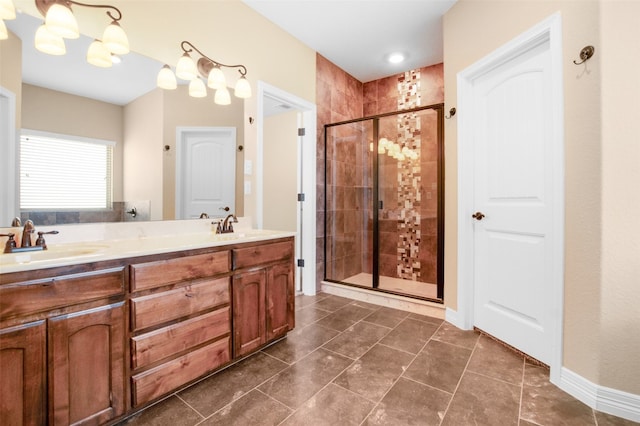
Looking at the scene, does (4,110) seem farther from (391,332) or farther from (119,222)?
(391,332)

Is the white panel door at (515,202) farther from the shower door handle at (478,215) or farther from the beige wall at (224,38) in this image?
the beige wall at (224,38)

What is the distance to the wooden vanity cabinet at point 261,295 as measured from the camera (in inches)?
71.2

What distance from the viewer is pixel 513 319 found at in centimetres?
203

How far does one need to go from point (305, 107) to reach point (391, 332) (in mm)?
2437

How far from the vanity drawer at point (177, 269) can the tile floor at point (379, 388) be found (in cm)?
64

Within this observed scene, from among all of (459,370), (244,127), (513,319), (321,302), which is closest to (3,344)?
(244,127)

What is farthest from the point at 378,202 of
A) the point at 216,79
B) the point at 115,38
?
the point at 115,38

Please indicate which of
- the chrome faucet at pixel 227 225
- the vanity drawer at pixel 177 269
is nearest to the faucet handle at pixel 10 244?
the vanity drawer at pixel 177 269

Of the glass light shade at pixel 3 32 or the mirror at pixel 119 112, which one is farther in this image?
the mirror at pixel 119 112

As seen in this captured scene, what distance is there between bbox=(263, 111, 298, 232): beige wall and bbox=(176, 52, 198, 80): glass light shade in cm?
150

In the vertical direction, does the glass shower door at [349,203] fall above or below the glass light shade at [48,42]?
below

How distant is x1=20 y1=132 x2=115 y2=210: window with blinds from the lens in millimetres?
1477

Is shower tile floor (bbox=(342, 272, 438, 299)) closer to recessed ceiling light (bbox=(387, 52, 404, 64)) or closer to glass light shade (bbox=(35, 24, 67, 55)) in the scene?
recessed ceiling light (bbox=(387, 52, 404, 64))

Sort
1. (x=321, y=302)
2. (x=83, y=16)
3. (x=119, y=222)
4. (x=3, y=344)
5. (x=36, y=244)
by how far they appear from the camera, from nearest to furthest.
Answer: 1. (x=3, y=344)
2. (x=36, y=244)
3. (x=83, y=16)
4. (x=119, y=222)
5. (x=321, y=302)
